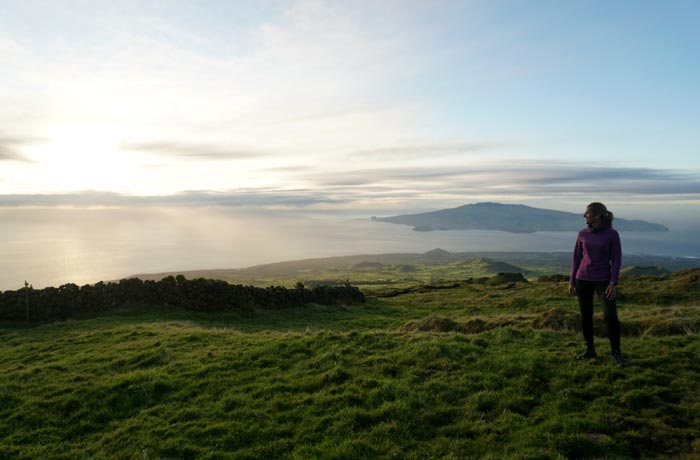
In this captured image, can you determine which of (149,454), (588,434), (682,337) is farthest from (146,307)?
(682,337)

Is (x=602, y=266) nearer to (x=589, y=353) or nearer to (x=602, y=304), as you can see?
(x=602, y=304)

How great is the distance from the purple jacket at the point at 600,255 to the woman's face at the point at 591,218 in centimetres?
17

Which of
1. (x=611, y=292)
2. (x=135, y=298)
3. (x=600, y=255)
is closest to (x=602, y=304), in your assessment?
(x=611, y=292)

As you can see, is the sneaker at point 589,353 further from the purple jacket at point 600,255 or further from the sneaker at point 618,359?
the purple jacket at point 600,255

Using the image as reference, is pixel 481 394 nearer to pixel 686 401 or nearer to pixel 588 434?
pixel 588 434

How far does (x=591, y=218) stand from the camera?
856cm

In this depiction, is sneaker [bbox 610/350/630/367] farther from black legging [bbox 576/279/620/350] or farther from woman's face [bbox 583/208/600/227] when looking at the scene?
woman's face [bbox 583/208/600/227]

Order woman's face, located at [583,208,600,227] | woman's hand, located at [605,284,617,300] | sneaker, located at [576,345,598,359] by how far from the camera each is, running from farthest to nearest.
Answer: sneaker, located at [576,345,598,359] → woman's face, located at [583,208,600,227] → woman's hand, located at [605,284,617,300]

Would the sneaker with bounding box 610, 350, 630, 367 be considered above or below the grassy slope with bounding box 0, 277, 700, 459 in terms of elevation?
above

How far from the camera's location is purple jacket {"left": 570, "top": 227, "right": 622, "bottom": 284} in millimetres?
8375

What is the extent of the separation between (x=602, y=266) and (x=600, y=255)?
257 mm

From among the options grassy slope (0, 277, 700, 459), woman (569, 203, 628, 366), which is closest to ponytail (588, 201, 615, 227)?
woman (569, 203, 628, 366)

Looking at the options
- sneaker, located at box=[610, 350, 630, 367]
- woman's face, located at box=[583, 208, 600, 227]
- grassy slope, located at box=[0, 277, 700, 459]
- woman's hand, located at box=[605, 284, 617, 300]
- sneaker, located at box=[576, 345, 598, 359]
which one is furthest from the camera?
sneaker, located at box=[576, 345, 598, 359]

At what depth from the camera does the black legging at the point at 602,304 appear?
28.1ft
